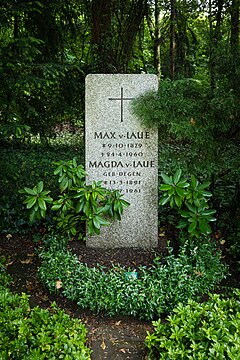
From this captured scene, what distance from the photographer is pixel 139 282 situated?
387 centimetres

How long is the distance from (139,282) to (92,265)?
2.21 ft

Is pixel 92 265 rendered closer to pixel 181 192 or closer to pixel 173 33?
pixel 181 192

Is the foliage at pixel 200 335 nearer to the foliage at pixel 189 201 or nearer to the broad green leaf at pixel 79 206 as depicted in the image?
the foliage at pixel 189 201

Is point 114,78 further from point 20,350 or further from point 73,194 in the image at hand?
point 20,350

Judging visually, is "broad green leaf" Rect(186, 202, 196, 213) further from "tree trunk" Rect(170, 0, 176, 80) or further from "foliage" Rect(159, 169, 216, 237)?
"tree trunk" Rect(170, 0, 176, 80)

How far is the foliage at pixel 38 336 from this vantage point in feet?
9.43

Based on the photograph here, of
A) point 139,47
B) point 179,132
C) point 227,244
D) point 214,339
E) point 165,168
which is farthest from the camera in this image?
point 139,47

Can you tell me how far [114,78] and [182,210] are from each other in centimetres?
156

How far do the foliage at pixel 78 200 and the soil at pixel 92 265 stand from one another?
15.4 inches

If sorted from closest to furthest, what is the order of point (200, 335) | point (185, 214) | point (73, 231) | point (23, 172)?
point (200, 335)
point (185, 214)
point (73, 231)
point (23, 172)

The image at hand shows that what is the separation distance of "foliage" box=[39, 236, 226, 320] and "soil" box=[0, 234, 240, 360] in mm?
90

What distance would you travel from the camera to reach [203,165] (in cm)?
457

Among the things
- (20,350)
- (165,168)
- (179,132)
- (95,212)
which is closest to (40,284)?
(95,212)

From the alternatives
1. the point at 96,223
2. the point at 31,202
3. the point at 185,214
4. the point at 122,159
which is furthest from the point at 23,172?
the point at 185,214
